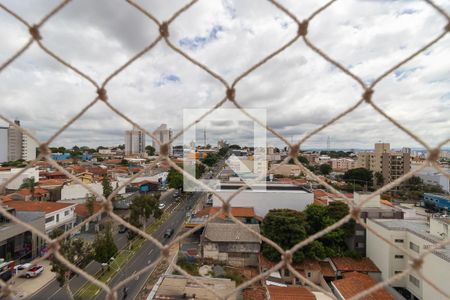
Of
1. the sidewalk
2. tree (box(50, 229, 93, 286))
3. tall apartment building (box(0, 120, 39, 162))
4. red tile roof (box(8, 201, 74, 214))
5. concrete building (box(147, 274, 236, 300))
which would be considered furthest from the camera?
tall apartment building (box(0, 120, 39, 162))

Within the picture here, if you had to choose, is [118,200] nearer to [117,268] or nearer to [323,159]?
[117,268]

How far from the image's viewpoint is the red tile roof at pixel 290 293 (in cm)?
401

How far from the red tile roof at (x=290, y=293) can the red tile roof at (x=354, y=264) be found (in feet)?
7.24

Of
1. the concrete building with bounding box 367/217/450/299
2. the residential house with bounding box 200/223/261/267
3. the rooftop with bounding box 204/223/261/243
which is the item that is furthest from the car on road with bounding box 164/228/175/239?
the concrete building with bounding box 367/217/450/299

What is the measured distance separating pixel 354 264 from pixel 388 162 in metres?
11.3

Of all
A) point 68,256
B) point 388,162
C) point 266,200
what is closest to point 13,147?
point 68,256

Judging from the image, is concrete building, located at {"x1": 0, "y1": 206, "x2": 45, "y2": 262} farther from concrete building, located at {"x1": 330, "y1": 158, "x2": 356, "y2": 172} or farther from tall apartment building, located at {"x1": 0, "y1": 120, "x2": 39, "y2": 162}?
concrete building, located at {"x1": 330, "y1": 158, "x2": 356, "y2": 172}

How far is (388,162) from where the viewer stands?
1528 centimetres

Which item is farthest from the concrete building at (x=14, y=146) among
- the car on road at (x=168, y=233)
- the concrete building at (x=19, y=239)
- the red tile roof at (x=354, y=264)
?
the red tile roof at (x=354, y=264)

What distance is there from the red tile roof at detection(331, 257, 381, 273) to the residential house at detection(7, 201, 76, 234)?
7013mm

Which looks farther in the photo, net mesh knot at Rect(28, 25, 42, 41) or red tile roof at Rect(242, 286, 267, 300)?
red tile roof at Rect(242, 286, 267, 300)

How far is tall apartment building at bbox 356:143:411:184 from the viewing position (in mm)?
14672

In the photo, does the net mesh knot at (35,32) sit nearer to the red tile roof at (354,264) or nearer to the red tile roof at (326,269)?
the red tile roof at (326,269)

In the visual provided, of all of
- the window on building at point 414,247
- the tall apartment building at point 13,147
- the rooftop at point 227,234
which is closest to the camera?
the window on building at point 414,247
